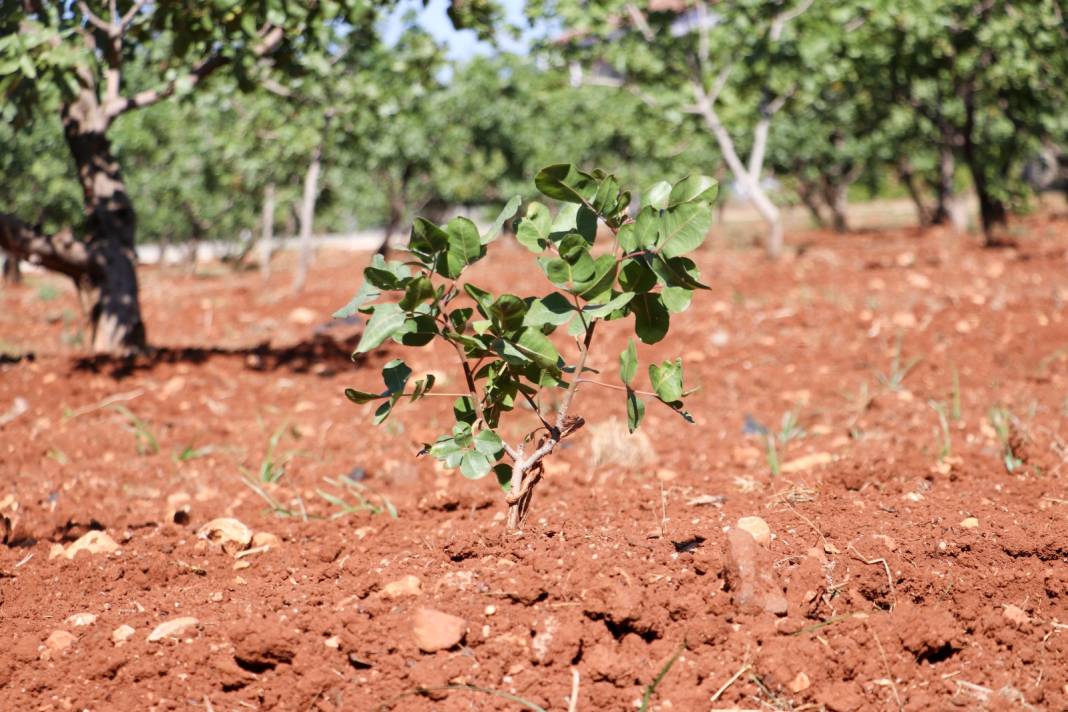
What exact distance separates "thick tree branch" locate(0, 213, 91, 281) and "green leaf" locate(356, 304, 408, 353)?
13.5 ft

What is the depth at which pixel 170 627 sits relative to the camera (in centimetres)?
198

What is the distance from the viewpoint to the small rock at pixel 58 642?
78.2 inches

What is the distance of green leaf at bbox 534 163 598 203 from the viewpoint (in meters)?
1.84

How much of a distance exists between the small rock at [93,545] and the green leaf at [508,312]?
1450 mm

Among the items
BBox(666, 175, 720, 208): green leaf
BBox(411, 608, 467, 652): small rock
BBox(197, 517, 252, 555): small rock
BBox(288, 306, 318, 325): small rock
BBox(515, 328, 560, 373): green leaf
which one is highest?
BBox(666, 175, 720, 208): green leaf

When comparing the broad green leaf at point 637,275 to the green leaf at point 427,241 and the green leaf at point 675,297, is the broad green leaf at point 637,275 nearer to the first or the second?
the green leaf at point 675,297

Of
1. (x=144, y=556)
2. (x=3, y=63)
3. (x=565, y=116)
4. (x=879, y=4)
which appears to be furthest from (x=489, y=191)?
(x=144, y=556)

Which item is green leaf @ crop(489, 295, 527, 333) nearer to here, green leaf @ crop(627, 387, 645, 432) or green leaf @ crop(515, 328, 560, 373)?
green leaf @ crop(515, 328, 560, 373)

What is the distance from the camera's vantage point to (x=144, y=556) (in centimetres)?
257

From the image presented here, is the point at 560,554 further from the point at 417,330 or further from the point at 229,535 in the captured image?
→ the point at 229,535

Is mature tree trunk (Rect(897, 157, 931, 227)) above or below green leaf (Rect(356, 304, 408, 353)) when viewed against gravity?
below

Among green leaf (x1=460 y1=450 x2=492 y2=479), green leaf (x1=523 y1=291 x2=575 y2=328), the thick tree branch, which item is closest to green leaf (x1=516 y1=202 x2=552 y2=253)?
green leaf (x1=523 y1=291 x2=575 y2=328)

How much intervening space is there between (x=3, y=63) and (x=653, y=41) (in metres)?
7.34

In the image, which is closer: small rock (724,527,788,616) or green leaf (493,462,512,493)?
small rock (724,527,788,616)
